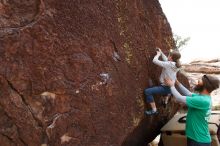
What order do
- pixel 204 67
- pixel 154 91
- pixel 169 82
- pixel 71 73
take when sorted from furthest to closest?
pixel 204 67, pixel 154 91, pixel 169 82, pixel 71 73

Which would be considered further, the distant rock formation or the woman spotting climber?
the distant rock formation

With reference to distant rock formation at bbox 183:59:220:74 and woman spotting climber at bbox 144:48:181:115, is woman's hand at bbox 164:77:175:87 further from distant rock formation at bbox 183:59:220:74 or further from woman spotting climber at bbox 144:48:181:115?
distant rock formation at bbox 183:59:220:74

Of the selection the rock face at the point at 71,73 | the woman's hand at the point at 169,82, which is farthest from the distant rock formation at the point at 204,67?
the rock face at the point at 71,73

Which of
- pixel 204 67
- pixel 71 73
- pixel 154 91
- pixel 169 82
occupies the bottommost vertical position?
pixel 204 67

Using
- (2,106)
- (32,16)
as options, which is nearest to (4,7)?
(32,16)

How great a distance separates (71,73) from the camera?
4.86m

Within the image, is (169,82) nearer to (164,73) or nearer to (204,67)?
(164,73)

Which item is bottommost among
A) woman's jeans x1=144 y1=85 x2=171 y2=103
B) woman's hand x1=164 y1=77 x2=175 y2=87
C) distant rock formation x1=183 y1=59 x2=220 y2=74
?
distant rock formation x1=183 y1=59 x2=220 y2=74

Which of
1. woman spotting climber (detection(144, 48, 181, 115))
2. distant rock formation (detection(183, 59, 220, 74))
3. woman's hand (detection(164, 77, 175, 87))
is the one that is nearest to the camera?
woman's hand (detection(164, 77, 175, 87))

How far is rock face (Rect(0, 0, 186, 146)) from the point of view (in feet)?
14.8

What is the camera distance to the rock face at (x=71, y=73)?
450 cm

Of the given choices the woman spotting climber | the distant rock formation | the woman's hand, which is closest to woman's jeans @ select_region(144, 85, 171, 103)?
the woman spotting climber

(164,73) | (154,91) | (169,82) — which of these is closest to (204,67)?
(164,73)

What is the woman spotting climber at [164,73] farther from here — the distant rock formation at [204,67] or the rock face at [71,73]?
the distant rock formation at [204,67]
